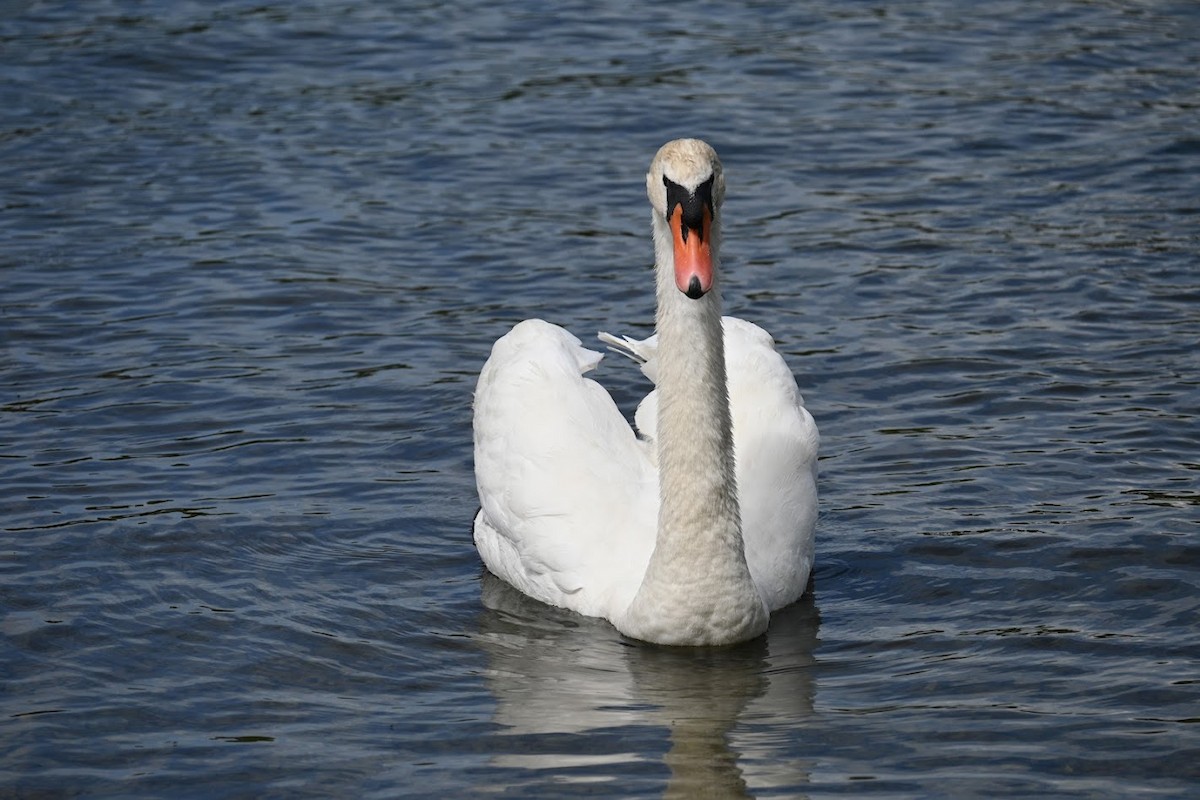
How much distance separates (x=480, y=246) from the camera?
13.0 m

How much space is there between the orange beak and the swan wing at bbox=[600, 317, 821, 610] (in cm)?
131

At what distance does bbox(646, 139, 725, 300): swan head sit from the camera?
693 centimetres

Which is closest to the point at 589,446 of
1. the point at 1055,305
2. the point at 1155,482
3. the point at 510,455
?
the point at 510,455

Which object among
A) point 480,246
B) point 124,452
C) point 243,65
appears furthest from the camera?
point 243,65

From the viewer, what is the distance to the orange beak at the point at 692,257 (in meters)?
6.91

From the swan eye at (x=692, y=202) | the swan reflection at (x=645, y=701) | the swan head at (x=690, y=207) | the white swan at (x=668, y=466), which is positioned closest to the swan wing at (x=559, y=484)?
the white swan at (x=668, y=466)

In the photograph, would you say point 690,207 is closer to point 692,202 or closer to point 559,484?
point 692,202

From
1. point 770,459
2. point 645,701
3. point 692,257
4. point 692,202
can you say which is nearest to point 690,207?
point 692,202

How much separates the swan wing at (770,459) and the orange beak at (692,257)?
1.31 metres

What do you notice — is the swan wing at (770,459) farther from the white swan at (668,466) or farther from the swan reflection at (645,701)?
the swan reflection at (645,701)

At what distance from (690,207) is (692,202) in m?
0.02

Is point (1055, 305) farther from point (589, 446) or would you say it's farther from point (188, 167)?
point (188, 167)

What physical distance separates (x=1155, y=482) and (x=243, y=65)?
10405 mm

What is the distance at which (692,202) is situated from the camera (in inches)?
273
